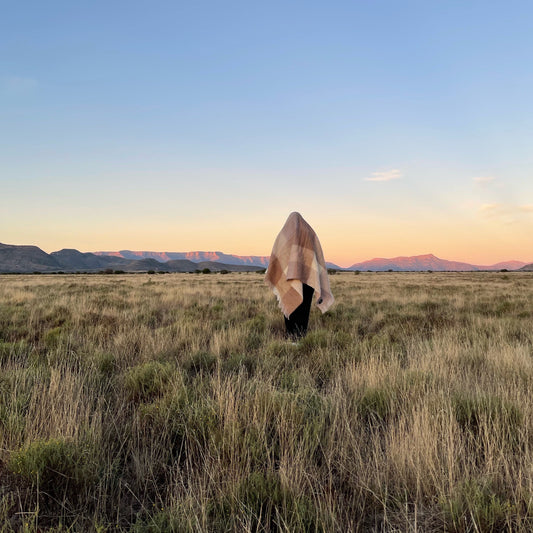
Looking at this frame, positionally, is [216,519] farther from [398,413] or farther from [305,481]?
[398,413]

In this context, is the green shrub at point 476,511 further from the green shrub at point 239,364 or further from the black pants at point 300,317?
the black pants at point 300,317

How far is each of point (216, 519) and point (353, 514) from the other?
0.72m

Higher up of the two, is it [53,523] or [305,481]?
[305,481]

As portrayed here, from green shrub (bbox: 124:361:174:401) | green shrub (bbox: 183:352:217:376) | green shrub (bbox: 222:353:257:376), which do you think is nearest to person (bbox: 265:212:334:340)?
green shrub (bbox: 222:353:257:376)

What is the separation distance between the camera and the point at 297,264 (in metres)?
6.20

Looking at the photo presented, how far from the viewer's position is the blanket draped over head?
6211 millimetres

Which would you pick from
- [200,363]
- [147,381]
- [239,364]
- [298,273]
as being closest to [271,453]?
[147,381]

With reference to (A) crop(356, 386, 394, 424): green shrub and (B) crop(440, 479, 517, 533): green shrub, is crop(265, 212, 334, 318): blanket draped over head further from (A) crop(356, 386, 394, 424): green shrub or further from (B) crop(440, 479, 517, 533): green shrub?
(B) crop(440, 479, 517, 533): green shrub

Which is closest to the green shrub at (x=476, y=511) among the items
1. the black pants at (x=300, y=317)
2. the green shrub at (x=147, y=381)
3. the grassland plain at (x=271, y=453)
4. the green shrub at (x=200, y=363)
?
the grassland plain at (x=271, y=453)

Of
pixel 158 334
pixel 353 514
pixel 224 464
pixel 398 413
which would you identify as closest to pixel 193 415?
pixel 224 464

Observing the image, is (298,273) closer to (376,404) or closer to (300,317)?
(300,317)

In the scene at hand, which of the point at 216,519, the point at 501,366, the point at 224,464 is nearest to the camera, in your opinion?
the point at 216,519

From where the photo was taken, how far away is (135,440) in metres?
2.54

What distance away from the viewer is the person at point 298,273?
622cm
